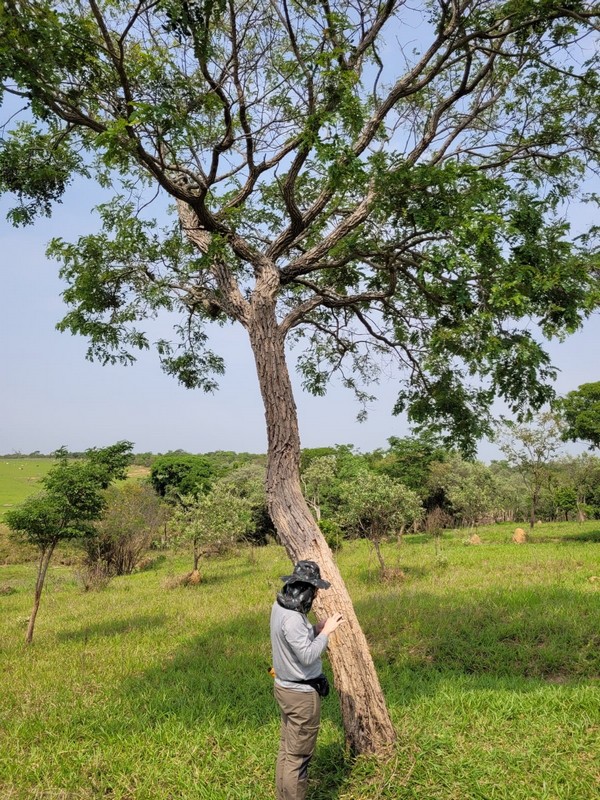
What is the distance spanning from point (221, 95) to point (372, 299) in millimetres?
3216

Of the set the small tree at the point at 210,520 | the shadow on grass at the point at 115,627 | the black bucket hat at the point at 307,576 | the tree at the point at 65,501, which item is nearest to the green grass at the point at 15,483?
the small tree at the point at 210,520

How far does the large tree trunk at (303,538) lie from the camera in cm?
514

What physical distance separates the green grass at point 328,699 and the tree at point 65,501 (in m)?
2.23

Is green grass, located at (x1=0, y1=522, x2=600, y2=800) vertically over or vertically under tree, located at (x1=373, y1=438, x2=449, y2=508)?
under

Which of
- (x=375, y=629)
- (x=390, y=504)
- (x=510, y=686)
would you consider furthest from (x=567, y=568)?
(x=510, y=686)

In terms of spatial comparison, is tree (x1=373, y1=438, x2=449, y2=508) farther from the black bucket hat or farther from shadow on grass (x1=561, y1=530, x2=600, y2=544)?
the black bucket hat

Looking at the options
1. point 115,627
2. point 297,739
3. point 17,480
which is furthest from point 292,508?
point 17,480

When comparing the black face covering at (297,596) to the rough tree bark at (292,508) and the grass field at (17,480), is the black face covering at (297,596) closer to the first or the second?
the rough tree bark at (292,508)

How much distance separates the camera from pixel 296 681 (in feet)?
13.6

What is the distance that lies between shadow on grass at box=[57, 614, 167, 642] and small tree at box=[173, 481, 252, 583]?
7.37 metres

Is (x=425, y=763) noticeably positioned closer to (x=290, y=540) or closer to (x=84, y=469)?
(x=290, y=540)

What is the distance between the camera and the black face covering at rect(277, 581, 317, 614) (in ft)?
13.7

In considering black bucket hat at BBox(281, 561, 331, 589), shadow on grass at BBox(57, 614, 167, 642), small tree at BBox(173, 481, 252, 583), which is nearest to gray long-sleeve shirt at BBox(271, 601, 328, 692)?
black bucket hat at BBox(281, 561, 331, 589)

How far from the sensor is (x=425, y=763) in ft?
16.2
